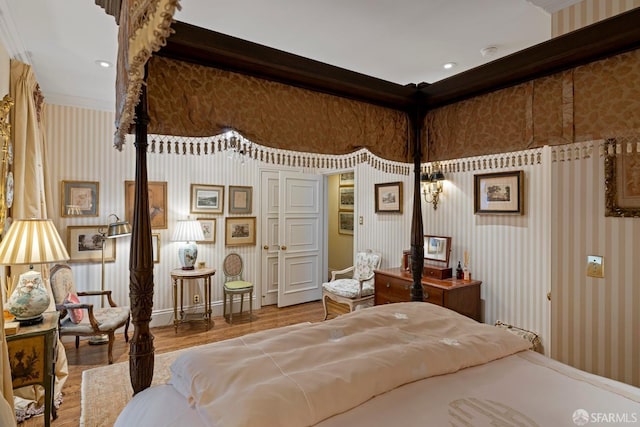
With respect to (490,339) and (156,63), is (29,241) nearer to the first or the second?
(156,63)

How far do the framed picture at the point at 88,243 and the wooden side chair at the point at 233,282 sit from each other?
4.69 feet

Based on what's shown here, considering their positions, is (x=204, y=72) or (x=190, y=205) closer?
(x=204, y=72)

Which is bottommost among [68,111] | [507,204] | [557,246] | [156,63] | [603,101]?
[557,246]

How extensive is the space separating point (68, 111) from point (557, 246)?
5057mm

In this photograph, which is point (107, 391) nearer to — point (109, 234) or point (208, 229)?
point (109, 234)

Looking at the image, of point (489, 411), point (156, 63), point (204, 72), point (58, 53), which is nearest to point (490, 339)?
point (489, 411)

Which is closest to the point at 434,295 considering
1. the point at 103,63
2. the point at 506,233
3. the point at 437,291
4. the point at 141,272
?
the point at 437,291

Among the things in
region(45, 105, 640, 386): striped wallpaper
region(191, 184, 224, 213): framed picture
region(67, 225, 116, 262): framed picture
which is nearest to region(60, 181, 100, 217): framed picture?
region(45, 105, 640, 386): striped wallpaper

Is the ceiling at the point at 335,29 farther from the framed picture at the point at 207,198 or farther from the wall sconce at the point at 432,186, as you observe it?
the framed picture at the point at 207,198

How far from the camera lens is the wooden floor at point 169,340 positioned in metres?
2.59

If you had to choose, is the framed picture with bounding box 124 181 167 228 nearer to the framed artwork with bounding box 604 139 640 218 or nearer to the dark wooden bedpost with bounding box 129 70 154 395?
the dark wooden bedpost with bounding box 129 70 154 395

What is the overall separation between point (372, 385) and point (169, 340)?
11.6 feet

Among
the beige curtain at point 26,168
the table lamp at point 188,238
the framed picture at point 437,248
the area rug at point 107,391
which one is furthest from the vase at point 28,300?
the framed picture at point 437,248

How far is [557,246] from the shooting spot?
2191 millimetres
